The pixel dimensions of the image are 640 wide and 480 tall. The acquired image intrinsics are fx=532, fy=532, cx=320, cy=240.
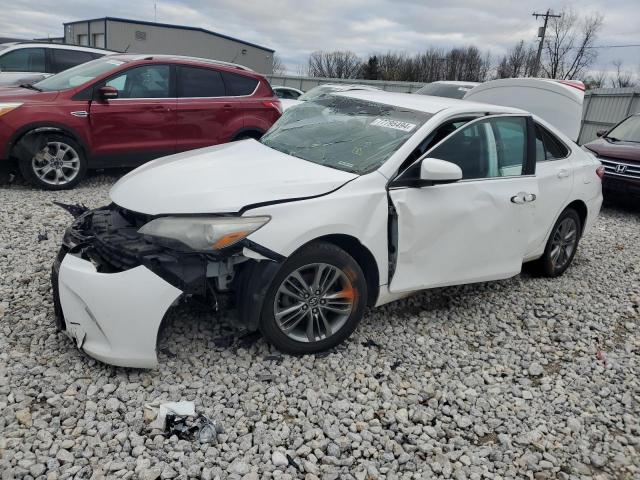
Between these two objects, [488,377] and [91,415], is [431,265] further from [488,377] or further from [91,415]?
[91,415]

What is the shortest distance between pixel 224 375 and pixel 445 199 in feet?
6.03

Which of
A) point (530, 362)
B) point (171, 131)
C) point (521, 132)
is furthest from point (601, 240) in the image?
→ point (171, 131)

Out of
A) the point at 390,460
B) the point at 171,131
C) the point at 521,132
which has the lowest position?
the point at 390,460

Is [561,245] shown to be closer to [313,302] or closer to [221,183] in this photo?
[313,302]

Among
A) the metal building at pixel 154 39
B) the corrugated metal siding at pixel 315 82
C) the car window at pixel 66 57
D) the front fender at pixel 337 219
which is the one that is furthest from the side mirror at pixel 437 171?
the metal building at pixel 154 39

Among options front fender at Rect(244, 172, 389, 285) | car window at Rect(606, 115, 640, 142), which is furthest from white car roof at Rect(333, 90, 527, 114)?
car window at Rect(606, 115, 640, 142)

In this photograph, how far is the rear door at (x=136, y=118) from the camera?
6.90 meters

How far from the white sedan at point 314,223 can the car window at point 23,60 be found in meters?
8.33

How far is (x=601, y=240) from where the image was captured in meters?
6.81

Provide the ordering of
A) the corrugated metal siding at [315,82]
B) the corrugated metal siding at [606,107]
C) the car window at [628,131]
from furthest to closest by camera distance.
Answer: the corrugated metal siding at [315,82] → the corrugated metal siding at [606,107] → the car window at [628,131]

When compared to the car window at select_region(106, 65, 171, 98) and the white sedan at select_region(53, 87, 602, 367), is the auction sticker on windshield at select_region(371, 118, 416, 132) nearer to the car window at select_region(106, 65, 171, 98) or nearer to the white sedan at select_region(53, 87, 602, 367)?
the white sedan at select_region(53, 87, 602, 367)

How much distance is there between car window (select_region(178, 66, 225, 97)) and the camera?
7.48m

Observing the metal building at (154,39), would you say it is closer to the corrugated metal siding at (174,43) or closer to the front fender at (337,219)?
the corrugated metal siding at (174,43)

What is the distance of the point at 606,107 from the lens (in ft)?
52.1
